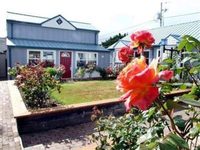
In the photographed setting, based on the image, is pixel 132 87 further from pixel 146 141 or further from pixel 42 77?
pixel 42 77

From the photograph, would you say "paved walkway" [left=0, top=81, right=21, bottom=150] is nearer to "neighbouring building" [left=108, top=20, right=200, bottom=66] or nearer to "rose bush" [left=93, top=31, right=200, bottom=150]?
"rose bush" [left=93, top=31, right=200, bottom=150]

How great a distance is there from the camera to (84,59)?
2142 cm

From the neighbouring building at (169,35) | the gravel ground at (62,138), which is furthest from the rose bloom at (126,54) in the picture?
the neighbouring building at (169,35)

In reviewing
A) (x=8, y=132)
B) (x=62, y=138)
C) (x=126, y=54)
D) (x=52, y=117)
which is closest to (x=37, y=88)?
(x=52, y=117)

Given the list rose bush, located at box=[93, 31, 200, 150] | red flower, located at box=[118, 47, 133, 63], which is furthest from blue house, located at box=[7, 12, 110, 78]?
rose bush, located at box=[93, 31, 200, 150]

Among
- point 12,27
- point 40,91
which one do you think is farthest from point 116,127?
point 12,27

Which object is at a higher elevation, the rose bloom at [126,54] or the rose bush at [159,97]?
the rose bloom at [126,54]

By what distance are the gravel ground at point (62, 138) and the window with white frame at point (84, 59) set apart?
15011 mm

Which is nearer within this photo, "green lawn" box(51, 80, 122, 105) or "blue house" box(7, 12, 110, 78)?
"green lawn" box(51, 80, 122, 105)

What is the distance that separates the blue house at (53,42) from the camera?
730 inches

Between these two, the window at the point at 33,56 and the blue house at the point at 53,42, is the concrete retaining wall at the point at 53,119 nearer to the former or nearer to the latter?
the blue house at the point at 53,42

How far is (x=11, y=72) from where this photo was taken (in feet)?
52.9

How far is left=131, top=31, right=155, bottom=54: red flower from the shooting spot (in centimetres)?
191

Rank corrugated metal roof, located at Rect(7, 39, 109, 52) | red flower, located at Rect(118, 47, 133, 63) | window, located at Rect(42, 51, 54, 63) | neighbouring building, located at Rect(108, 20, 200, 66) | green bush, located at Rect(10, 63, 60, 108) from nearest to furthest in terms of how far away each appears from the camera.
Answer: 1. red flower, located at Rect(118, 47, 133, 63)
2. green bush, located at Rect(10, 63, 60, 108)
3. neighbouring building, located at Rect(108, 20, 200, 66)
4. corrugated metal roof, located at Rect(7, 39, 109, 52)
5. window, located at Rect(42, 51, 54, 63)
